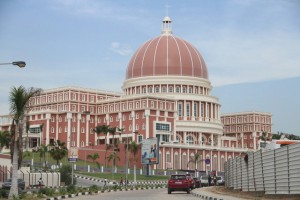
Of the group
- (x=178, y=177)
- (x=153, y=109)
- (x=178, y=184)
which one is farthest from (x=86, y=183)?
(x=153, y=109)

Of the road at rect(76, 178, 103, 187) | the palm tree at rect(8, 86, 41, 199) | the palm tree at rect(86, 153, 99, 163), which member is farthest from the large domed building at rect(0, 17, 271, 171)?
the palm tree at rect(8, 86, 41, 199)

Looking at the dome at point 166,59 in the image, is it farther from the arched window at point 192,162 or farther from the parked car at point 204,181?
the parked car at point 204,181

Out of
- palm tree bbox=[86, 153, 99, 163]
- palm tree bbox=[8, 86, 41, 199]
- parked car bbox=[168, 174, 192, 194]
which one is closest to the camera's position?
palm tree bbox=[8, 86, 41, 199]

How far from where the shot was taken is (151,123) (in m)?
120

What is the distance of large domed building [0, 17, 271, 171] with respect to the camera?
122 m

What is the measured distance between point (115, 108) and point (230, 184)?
265ft

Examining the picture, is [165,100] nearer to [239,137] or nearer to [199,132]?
[199,132]

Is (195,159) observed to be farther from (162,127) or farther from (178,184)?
(178,184)

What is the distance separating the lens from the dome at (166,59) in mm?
131250

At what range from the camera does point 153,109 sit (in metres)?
121

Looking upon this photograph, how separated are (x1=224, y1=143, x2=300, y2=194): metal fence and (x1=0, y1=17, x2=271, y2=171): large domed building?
263 ft

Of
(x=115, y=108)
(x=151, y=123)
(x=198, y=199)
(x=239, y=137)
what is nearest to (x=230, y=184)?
(x=198, y=199)

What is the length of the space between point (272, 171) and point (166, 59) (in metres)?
102

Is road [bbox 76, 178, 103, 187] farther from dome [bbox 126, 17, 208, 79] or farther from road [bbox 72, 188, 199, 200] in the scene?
dome [bbox 126, 17, 208, 79]
